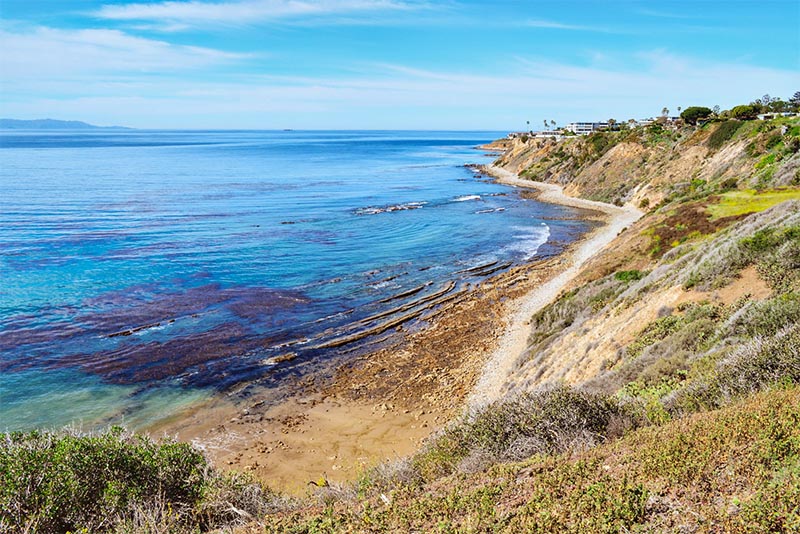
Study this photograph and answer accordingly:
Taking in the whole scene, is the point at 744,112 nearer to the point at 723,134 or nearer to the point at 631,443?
the point at 723,134

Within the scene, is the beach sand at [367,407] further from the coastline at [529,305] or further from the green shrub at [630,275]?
the green shrub at [630,275]

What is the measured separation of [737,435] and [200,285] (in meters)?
31.0

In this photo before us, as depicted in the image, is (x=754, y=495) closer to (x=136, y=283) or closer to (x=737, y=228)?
(x=737, y=228)

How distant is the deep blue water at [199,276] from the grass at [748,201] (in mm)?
14239

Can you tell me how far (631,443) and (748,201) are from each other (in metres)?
27.3

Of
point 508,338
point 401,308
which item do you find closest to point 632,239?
point 508,338

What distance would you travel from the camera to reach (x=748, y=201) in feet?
92.8

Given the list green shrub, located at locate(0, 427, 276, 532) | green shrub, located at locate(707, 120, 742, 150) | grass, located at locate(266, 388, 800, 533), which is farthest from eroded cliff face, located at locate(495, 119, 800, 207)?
green shrub, located at locate(0, 427, 276, 532)

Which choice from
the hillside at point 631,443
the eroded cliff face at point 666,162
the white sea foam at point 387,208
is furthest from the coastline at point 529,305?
the white sea foam at point 387,208

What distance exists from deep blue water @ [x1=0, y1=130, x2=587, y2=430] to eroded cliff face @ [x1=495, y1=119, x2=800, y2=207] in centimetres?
996

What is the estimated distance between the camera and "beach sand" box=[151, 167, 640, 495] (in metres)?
15.7

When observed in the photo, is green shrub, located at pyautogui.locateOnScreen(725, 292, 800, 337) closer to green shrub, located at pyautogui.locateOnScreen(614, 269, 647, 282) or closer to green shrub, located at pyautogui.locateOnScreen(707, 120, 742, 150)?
green shrub, located at pyautogui.locateOnScreen(614, 269, 647, 282)

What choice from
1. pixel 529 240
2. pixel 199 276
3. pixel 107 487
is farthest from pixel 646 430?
pixel 529 240

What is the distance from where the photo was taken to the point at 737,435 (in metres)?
6.33
